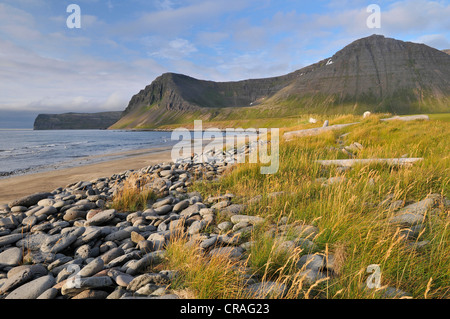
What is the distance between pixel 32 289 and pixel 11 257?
1321mm

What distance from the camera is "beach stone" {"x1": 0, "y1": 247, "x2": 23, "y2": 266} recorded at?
312 centimetres

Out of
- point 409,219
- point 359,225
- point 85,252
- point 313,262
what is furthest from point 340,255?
point 85,252

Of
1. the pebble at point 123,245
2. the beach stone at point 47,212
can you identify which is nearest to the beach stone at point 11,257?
the pebble at point 123,245

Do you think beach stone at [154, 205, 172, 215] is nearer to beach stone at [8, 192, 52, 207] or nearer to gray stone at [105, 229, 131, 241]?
gray stone at [105, 229, 131, 241]

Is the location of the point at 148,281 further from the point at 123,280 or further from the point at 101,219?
the point at 101,219

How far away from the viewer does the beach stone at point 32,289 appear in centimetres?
231

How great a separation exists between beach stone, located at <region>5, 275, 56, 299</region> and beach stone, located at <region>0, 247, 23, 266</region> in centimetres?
102

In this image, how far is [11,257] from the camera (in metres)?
A: 3.20

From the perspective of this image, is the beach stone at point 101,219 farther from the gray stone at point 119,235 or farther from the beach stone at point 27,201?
the beach stone at point 27,201

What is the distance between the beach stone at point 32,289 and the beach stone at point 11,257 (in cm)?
102

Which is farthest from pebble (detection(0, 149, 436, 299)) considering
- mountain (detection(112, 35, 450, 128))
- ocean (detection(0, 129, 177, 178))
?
mountain (detection(112, 35, 450, 128))
